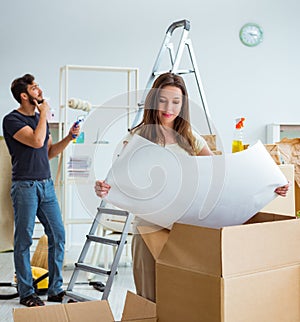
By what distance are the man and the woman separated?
1.71 metres

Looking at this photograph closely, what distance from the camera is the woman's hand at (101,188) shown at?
3.93ft

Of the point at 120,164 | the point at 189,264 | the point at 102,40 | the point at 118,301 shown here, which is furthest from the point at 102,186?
the point at 102,40

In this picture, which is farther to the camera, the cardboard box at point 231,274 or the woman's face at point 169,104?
the woman's face at point 169,104

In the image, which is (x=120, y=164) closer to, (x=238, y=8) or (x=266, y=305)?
(x=266, y=305)

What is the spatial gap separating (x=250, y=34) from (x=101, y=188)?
4.56m

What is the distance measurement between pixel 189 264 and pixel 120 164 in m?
0.26

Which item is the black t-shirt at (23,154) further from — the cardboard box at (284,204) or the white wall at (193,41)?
the white wall at (193,41)

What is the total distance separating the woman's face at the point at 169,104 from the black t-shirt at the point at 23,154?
1.81m

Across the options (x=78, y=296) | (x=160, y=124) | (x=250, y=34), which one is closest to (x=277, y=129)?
(x=250, y=34)

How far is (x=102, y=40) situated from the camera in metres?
5.40

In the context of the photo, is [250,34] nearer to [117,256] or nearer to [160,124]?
[117,256]

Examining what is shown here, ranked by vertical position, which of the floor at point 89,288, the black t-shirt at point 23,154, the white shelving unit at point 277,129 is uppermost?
the white shelving unit at point 277,129

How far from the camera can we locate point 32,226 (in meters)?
3.43

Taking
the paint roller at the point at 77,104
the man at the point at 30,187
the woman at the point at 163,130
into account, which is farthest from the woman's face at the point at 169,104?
the paint roller at the point at 77,104
